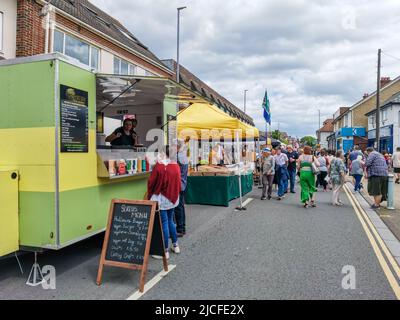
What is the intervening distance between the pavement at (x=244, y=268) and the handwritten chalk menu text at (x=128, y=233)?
13.5 inches

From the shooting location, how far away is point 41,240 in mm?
4336

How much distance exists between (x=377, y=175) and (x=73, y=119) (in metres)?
8.65

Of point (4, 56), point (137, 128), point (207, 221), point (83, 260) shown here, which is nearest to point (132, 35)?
point (4, 56)

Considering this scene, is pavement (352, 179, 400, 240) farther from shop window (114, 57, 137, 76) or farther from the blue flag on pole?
shop window (114, 57, 137, 76)

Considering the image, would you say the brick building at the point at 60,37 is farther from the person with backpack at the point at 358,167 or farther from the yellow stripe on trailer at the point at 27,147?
the person with backpack at the point at 358,167

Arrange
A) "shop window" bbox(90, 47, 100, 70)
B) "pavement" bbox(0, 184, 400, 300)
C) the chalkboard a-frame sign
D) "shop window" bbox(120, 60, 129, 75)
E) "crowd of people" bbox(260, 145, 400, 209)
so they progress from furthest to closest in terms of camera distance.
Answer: "shop window" bbox(120, 60, 129, 75), "shop window" bbox(90, 47, 100, 70), "crowd of people" bbox(260, 145, 400, 209), the chalkboard a-frame sign, "pavement" bbox(0, 184, 400, 300)

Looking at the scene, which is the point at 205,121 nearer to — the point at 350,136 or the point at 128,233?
the point at 128,233

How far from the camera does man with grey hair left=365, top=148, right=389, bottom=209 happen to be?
31.9ft

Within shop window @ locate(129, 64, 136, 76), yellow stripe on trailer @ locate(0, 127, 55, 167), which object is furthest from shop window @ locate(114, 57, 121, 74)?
yellow stripe on trailer @ locate(0, 127, 55, 167)

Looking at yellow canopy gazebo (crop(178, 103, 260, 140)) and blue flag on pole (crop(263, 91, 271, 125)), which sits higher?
blue flag on pole (crop(263, 91, 271, 125))

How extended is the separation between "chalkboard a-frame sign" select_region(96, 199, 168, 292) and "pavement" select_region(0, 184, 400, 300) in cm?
28

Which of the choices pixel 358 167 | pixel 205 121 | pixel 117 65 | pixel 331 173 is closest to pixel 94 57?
pixel 117 65

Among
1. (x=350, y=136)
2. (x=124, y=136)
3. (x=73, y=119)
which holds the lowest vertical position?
(x=124, y=136)

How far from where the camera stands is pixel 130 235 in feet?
A: 14.8
